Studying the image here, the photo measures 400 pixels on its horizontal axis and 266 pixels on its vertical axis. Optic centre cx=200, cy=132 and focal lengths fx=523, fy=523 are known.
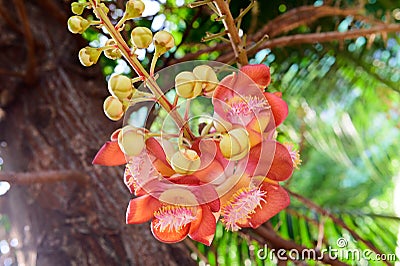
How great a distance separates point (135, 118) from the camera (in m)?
0.54

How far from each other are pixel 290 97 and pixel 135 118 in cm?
102

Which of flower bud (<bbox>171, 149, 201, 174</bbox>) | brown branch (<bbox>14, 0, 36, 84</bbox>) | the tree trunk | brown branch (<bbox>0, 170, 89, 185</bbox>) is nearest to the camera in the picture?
flower bud (<bbox>171, 149, 201, 174</bbox>)

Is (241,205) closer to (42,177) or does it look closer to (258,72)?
(258,72)

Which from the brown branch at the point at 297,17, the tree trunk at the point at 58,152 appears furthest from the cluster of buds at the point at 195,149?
the brown branch at the point at 297,17

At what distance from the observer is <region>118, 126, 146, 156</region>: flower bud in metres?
0.48

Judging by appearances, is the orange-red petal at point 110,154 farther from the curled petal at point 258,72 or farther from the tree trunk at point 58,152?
the tree trunk at point 58,152

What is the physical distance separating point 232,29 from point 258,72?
62 mm

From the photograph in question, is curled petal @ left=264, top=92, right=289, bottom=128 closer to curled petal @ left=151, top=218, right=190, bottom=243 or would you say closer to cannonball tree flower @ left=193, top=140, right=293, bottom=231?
cannonball tree flower @ left=193, top=140, right=293, bottom=231

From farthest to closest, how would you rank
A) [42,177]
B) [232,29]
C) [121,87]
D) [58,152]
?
[58,152], [42,177], [232,29], [121,87]

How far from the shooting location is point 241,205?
50 centimetres

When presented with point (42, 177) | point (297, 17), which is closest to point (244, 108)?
point (42, 177)

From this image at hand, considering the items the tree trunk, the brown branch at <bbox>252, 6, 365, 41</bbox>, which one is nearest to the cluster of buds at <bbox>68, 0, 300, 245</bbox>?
the tree trunk

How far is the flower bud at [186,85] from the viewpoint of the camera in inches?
19.0

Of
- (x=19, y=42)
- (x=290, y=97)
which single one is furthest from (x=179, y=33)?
(x=19, y=42)
